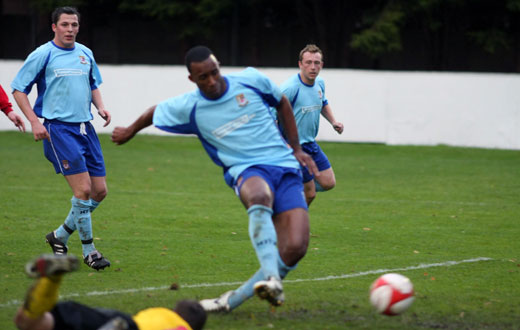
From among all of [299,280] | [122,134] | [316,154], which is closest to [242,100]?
[122,134]

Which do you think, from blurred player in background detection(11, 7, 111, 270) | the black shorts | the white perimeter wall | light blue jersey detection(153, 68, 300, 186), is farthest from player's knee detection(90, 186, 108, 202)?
the white perimeter wall

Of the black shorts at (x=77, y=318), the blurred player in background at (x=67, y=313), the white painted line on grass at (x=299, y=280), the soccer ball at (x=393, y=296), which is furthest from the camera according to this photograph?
the white painted line on grass at (x=299, y=280)

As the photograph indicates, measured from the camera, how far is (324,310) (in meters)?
6.27

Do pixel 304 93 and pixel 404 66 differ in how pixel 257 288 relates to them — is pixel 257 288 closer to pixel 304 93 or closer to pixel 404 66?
pixel 304 93

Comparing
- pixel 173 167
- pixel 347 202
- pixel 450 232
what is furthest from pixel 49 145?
pixel 173 167

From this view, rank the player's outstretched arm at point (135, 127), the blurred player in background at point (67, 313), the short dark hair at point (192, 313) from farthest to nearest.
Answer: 1. the player's outstretched arm at point (135, 127)
2. the short dark hair at point (192, 313)
3. the blurred player in background at point (67, 313)

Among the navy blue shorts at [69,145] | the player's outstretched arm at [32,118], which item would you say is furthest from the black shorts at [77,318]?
the navy blue shorts at [69,145]

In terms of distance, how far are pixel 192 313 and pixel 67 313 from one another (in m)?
0.76

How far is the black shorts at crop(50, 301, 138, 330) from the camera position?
4613 millimetres

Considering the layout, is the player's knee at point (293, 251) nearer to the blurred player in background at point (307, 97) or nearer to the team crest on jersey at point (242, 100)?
the team crest on jersey at point (242, 100)

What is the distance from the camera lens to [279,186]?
6055 millimetres

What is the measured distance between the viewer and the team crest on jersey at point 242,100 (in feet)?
20.1

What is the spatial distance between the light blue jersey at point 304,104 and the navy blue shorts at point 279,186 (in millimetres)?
3812

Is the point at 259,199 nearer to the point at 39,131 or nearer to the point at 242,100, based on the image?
the point at 242,100
